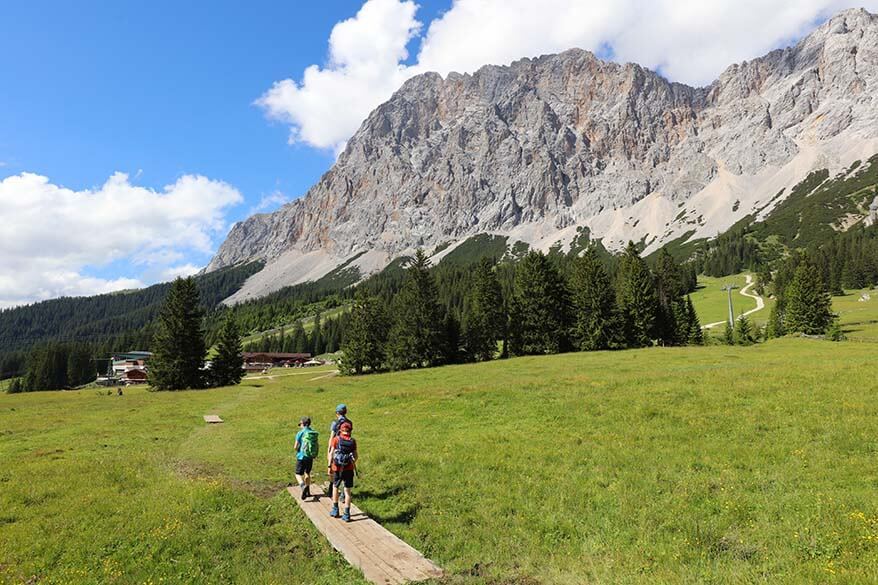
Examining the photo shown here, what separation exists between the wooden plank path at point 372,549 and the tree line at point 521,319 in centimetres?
6144

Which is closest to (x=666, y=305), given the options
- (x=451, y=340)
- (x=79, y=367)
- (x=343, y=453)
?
(x=451, y=340)

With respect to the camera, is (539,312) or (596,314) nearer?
(596,314)

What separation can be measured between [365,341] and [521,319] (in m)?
26.3

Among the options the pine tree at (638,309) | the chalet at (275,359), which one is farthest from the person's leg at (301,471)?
the chalet at (275,359)

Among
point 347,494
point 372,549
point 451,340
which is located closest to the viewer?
point 372,549

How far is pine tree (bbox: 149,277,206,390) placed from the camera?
73312mm

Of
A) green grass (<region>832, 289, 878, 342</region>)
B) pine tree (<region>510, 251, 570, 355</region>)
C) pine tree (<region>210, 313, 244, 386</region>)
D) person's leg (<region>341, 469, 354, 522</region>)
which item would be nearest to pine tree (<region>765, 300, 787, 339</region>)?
green grass (<region>832, 289, 878, 342</region>)

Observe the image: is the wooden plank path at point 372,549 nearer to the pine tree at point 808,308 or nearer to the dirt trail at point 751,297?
the pine tree at point 808,308

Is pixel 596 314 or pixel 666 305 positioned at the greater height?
pixel 666 305

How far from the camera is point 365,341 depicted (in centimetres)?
8075

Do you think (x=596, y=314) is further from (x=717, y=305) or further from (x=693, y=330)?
(x=717, y=305)

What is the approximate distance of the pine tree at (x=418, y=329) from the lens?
7669 cm

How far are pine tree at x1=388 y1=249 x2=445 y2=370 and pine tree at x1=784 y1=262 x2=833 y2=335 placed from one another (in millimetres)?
58874

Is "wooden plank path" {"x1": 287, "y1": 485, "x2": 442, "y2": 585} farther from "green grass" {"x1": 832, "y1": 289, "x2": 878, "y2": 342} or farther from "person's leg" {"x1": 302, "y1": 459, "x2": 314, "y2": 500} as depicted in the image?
"green grass" {"x1": 832, "y1": 289, "x2": 878, "y2": 342}
